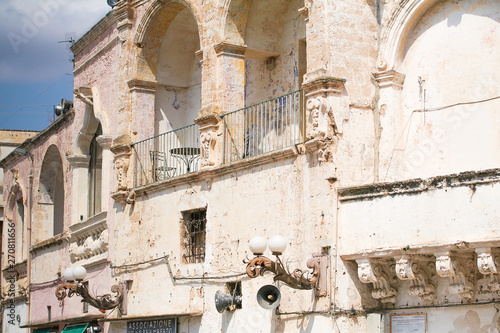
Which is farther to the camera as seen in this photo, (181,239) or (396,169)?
(181,239)

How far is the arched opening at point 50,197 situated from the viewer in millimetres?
23906

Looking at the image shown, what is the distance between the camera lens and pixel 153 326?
16.1 meters

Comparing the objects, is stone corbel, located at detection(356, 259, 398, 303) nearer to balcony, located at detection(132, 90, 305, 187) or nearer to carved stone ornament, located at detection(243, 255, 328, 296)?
carved stone ornament, located at detection(243, 255, 328, 296)

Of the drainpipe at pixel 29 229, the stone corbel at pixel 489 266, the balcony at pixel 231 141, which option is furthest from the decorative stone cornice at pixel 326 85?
the drainpipe at pixel 29 229

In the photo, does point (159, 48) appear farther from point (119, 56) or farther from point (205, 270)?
point (205, 270)

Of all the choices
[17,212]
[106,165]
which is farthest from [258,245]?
[17,212]

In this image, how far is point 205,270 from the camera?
15023 millimetres

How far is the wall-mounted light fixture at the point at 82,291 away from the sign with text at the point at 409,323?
6.19 m

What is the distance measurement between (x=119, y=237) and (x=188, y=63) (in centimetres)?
361

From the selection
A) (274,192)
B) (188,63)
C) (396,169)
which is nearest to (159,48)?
(188,63)

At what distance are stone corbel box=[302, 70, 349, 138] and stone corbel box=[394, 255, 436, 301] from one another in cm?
212

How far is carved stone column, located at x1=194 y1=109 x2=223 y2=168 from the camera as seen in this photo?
15.1 metres

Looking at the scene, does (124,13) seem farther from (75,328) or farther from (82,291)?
(75,328)

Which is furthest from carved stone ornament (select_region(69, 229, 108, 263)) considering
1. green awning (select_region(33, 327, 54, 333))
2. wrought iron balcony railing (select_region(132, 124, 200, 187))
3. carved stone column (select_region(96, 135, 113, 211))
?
green awning (select_region(33, 327, 54, 333))
